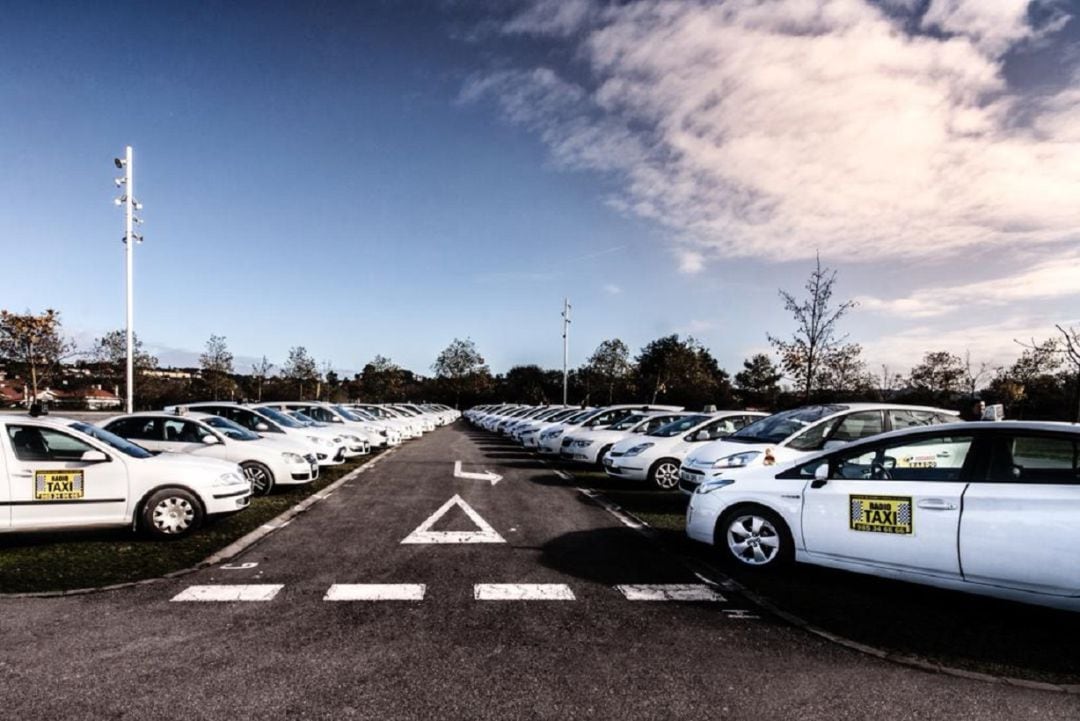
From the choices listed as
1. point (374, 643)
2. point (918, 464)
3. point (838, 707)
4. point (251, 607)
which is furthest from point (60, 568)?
point (918, 464)

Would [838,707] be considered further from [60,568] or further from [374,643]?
[60,568]

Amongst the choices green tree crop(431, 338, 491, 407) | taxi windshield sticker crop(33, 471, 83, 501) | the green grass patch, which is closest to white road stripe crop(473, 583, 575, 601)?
the green grass patch

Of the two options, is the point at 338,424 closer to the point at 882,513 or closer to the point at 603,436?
the point at 603,436

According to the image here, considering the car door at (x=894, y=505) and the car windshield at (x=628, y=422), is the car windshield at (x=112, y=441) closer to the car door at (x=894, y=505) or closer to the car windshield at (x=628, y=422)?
the car door at (x=894, y=505)

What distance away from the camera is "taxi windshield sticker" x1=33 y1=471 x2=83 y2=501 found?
7.05m

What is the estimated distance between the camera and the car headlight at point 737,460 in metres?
9.13

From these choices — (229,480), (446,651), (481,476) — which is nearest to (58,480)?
(229,480)

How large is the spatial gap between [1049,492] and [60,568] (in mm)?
8782

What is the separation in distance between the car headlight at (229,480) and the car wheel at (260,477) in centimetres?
290

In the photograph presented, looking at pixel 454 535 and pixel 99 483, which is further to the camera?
pixel 454 535

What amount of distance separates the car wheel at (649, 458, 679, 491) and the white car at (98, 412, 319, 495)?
21.3 feet

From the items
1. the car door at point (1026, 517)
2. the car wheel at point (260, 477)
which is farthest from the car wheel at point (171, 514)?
the car door at point (1026, 517)

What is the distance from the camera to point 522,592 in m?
5.57

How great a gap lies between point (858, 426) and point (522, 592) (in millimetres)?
6339
